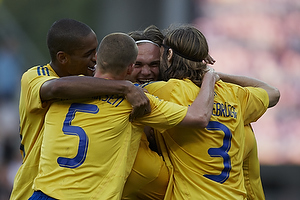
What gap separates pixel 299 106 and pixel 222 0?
2822mm

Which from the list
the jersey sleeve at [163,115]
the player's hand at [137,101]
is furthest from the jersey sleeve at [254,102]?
the player's hand at [137,101]

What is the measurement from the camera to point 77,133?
367cm

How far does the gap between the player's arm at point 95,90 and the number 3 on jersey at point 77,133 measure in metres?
0.10

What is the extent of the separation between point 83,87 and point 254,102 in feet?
5.59

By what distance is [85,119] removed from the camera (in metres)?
3.71

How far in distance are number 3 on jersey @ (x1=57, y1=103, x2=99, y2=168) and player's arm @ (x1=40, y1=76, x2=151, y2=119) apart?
10 centimetres

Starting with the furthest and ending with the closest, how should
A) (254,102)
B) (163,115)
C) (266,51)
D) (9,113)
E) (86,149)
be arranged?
(9,113), (266,51), (254,102), (163,115), (86,149)

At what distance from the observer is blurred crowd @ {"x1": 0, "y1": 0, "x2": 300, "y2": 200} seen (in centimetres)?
1038

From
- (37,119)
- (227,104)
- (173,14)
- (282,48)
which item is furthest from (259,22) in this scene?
(37,119)

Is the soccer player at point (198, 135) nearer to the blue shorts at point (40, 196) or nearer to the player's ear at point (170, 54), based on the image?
the player's ear at point (170, 54)

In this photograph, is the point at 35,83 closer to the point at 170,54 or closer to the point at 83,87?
the point at 83,87

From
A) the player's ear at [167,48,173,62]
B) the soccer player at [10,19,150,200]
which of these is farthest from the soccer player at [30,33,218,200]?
the player's ear at [167,48,173,62]

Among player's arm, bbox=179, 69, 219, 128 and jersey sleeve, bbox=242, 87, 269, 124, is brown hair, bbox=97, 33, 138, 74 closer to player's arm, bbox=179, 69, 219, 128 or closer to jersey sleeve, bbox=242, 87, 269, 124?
player's arm, bbox=179, 69, 219, 128

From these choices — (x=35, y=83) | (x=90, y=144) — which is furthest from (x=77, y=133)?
(x=35, y=83)
